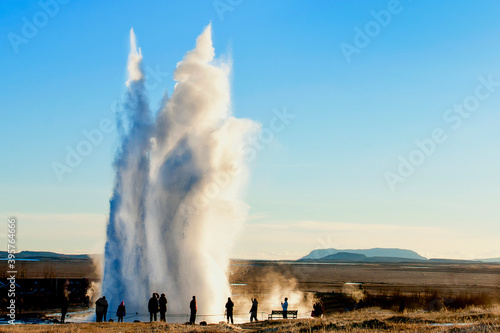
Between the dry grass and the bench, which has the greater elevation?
the dry grass

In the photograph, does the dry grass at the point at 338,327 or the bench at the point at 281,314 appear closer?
the dry grass at the point at 338,327

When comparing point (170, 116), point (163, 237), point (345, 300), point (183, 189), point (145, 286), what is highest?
point (170, 116)

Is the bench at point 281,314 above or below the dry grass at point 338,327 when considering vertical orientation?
below

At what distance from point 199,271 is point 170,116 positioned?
506 inches

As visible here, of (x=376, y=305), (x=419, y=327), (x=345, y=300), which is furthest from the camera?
(x=345, y=300)

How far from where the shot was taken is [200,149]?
4084 cm

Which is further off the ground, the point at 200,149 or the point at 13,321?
the point at 200,149

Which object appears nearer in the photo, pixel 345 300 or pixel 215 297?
pixel 215 297

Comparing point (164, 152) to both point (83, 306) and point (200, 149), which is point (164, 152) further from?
point (83, 306)

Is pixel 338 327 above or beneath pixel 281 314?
above

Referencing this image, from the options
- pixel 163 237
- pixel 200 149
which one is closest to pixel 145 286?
pixel 163 237

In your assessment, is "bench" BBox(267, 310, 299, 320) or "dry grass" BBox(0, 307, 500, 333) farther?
"bench" BBox(267, 310, 299, 320)

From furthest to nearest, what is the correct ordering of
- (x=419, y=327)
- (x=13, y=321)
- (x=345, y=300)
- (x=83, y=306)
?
(x=345, y=300), (x=83, y=306), (x=13, y=321), (x=419, y=327)

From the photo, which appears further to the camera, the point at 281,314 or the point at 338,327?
the point at 281,314
